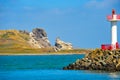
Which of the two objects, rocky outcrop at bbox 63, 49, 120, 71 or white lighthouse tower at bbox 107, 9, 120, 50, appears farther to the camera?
white lighthouse tower at bbox 107, 9, 120, 50

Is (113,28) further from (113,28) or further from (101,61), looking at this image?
(101,61)

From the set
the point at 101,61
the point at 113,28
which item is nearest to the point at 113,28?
the point at 113,28

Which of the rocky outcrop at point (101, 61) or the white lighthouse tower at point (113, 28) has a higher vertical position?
the white lighthouse tower at point (113, 28)

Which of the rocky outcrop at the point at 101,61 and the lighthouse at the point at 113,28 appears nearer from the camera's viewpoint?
the rocky outcrop at the point at 101,61

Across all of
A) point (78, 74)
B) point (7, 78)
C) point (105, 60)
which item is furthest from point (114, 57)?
point (7, 78)

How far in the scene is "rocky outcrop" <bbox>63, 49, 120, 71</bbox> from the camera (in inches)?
2506

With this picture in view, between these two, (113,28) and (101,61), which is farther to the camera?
(113,28)

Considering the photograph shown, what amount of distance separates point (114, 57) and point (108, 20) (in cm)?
621

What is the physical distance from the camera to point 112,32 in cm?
6731

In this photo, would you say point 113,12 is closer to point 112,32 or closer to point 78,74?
point 112,32

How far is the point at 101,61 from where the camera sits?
65250mm

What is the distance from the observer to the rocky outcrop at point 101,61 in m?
63.7

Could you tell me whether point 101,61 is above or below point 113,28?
below

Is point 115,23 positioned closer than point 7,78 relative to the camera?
No
